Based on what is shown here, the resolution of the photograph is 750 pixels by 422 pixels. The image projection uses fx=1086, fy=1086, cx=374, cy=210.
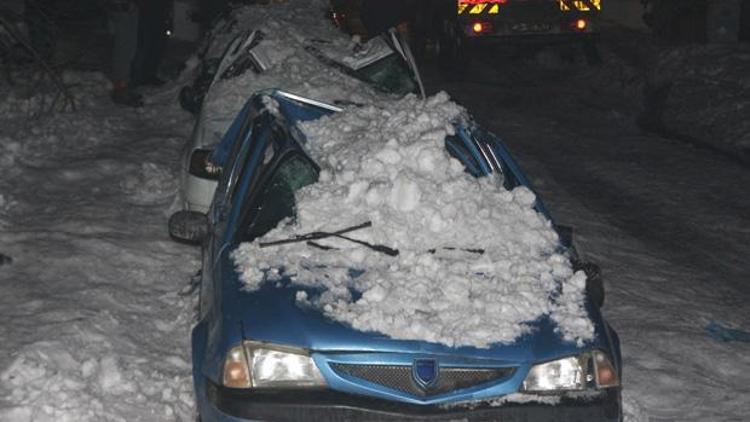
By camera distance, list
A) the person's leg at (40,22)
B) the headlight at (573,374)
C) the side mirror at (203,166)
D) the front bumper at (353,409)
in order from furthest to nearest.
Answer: the person's leg at (40,22) → the side mirror at (203,166) → the headlight at (573,374) → the front bumper at (353,409)

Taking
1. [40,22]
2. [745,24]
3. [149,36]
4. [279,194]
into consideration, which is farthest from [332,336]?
[745,24]

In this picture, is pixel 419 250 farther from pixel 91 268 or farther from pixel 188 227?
pixel 91 268

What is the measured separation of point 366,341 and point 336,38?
6.23 metres

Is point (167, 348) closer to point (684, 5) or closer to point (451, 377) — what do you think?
point (451, 377)

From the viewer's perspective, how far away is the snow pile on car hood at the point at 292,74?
8594mm

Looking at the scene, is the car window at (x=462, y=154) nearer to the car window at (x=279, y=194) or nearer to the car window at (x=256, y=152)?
the car window at (x=279, y=194)

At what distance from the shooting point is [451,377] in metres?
4.64

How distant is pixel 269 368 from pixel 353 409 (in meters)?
0.42

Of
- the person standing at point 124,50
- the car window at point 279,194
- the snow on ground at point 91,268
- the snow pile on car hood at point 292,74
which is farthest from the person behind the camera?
the person standing at point 124,50

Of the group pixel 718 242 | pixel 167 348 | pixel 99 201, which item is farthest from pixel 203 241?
pixel 718 242

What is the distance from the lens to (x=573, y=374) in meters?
4.75

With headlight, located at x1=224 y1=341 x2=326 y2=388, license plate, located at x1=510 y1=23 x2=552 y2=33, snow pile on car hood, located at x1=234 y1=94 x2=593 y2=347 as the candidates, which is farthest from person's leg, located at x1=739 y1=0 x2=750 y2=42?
headlight, located at x1=224 y1=341 x2=326 y2=388

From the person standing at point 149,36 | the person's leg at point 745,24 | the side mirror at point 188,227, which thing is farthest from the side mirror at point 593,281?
the person's leg at point 745,24

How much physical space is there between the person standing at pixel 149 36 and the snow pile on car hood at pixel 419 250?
9.39 metres
